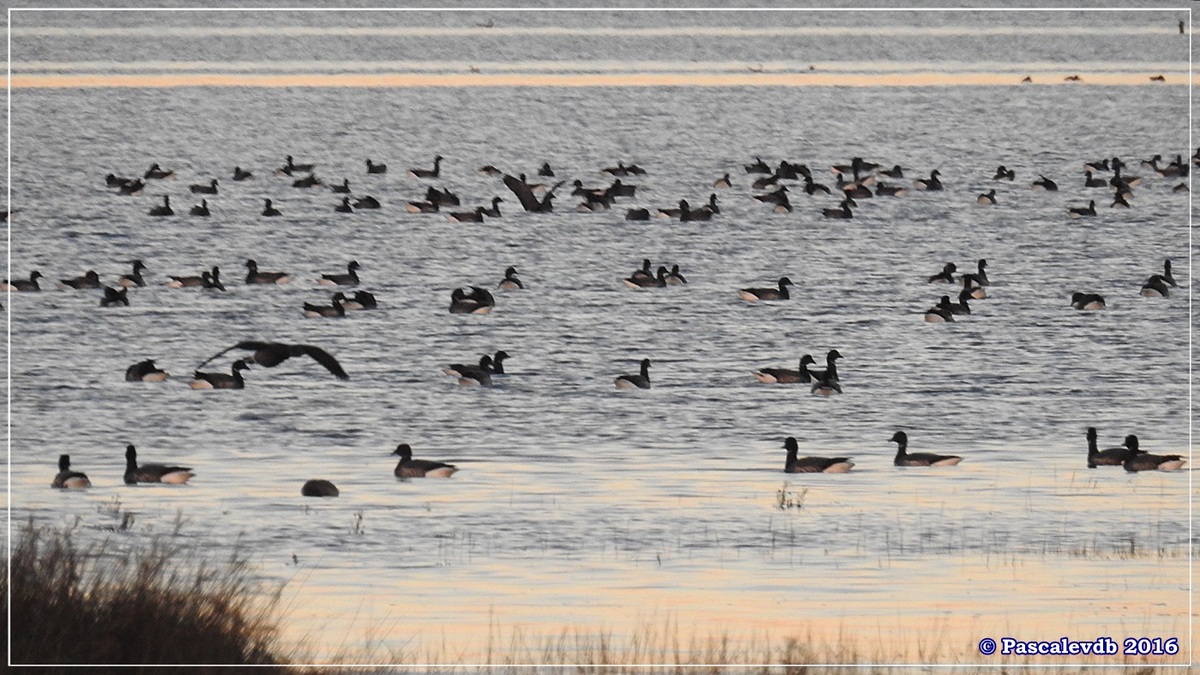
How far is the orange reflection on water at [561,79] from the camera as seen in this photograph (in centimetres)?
6259

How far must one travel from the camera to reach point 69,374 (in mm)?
20469

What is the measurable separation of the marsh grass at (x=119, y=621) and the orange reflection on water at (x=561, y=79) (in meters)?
54.3

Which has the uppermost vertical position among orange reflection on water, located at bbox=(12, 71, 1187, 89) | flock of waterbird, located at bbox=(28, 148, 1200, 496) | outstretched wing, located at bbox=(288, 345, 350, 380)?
orange reflection on water, located at bbox=(12, 71, 1187, 89)

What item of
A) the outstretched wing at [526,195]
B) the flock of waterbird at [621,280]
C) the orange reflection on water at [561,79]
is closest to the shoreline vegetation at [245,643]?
the flock of waterbird at [621,280]

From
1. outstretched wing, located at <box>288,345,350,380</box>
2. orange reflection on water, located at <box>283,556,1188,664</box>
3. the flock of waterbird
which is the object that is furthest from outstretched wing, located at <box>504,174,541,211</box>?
orange reflection on water, located at <box>283,556,1188,664</box>

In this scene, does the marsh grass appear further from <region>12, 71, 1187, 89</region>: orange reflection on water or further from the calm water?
<region>12, 71, 1187, 89</region>: orange reflection on water

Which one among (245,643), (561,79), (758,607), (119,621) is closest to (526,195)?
(758,607)

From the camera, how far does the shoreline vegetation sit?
8.33 metres

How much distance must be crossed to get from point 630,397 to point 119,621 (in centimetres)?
1119

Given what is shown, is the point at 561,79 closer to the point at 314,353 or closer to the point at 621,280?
the point at 621,280

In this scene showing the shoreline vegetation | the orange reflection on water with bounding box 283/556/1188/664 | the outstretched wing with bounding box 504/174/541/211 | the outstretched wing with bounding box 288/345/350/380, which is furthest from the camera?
the outstretched wing with bounding box 504/174/541/211

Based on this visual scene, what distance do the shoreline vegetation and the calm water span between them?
26 cm

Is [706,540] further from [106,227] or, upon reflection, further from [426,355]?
[106,227]

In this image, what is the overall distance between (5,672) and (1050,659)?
4654 mm
